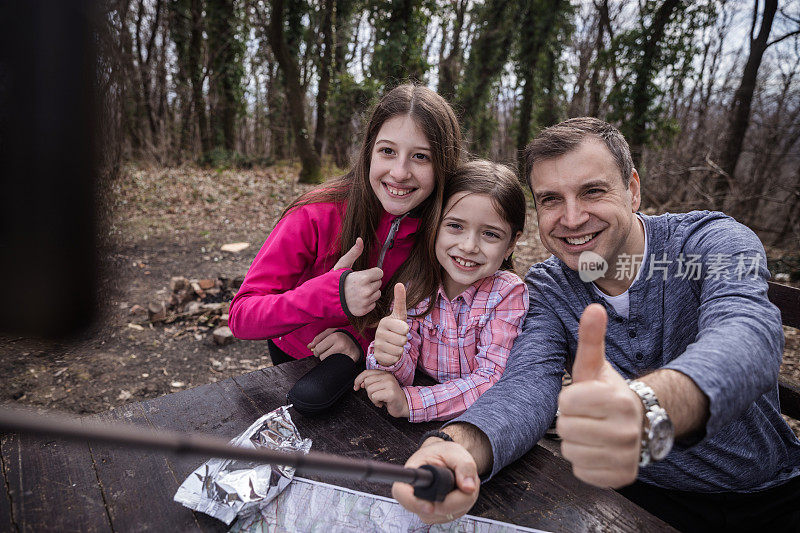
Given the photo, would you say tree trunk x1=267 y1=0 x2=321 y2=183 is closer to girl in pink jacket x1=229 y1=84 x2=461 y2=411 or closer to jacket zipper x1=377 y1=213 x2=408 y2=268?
girl in pink jacket x1=229 y1=84 x2=461 y2=411

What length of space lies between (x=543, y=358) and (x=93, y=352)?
13.1ft

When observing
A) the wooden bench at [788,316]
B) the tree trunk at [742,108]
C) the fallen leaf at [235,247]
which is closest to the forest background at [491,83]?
the tree trunk at [742,108]

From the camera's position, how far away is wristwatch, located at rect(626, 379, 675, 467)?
905mm

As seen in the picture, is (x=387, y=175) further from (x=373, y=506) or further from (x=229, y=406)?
(x=373, y=506)

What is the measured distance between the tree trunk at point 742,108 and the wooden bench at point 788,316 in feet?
21.3

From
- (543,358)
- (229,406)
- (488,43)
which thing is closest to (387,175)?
(543,358)

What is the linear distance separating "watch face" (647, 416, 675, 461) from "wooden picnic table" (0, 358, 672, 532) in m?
0.31

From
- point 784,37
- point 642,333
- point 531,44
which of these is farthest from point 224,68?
point 642,333

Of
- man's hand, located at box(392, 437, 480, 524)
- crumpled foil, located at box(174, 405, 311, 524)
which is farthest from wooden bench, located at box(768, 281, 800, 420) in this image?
crumpled foil, located at box(174, 405, 311, 524)

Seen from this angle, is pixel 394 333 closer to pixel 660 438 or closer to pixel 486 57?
pixel 660 438

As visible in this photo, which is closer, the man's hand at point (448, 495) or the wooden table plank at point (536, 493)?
the man's hand at point (448, 495)

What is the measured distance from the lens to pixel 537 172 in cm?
169

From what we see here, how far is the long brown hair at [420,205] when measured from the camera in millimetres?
1842

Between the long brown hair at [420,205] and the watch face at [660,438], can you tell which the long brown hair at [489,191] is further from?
the watch face at [660,438]
